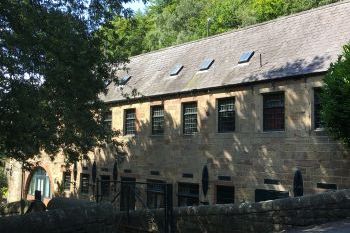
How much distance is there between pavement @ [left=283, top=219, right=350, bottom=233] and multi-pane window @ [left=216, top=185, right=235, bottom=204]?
28.2 ft

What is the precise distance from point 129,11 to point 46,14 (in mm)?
3664

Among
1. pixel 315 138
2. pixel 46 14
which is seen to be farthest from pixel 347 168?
pixel 46 14

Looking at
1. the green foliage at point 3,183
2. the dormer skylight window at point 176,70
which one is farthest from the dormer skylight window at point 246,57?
the green foliage at point 3,183

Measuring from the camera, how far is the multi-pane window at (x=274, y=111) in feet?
57.5

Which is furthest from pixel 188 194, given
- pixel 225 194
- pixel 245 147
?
pixel 245 147

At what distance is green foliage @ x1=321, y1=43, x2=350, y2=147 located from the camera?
1297 cm

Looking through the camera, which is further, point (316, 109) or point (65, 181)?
point (65, 181)

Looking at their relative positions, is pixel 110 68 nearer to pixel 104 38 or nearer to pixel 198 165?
pixel 104 38

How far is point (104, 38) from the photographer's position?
14.5 m

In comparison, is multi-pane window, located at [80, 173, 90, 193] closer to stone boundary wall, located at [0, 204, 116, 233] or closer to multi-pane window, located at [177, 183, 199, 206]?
multi-pane window, located at [177, 183, 199, 206]

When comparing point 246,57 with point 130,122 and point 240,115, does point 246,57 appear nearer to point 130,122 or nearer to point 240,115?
point 240,115

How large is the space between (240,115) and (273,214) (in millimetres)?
8311

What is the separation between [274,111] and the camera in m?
17.9

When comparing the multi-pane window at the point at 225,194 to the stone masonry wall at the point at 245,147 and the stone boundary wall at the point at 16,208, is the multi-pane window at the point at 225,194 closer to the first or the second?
the stone masonry wall at the point at 245,147
